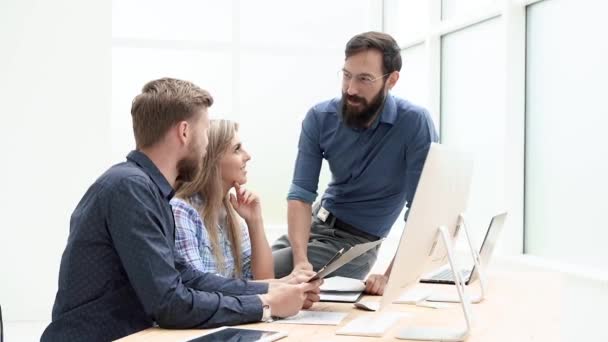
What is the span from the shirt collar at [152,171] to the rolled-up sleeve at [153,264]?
6 centimetres

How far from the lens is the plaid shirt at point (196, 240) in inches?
92.2

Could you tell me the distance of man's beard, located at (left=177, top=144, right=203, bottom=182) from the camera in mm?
2043

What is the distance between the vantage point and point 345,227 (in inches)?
126

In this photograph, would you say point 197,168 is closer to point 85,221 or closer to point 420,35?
point 85,221

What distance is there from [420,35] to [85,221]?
13.8ft

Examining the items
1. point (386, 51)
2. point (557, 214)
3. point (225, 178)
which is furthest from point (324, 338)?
point (557, 214)

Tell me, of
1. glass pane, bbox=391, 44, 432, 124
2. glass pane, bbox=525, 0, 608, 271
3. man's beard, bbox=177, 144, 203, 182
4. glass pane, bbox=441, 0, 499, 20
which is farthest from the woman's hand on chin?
glass pane, bbox=391, 44, 432, 124

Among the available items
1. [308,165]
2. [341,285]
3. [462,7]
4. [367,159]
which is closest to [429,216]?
[341,285]

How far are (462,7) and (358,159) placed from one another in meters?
2.44

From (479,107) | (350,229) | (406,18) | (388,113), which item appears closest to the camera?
(388,113)

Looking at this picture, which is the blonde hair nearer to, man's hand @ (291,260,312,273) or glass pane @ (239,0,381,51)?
man's hand @ (291,260,312,273)

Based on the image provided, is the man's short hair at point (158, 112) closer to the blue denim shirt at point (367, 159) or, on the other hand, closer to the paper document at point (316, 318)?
the paper document at point (316, 318)

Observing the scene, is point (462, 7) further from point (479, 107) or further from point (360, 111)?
point (360, 111)

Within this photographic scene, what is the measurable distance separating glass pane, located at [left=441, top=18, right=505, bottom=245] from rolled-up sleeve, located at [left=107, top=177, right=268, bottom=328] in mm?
2608
